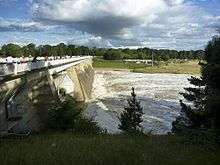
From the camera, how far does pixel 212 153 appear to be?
14469 mm

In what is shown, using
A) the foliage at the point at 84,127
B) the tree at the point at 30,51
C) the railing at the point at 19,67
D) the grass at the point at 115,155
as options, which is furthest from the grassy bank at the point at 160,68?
the grass at the point at 115,155

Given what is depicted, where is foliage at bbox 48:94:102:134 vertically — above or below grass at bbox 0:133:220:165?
below

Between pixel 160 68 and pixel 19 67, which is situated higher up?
pixel 19 67

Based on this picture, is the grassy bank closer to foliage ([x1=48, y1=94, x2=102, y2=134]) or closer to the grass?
foliage ([x1=48, y1=94, x2=102, y2=134])

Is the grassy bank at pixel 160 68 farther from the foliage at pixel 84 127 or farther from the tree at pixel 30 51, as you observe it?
the foliage at pixel 84 127

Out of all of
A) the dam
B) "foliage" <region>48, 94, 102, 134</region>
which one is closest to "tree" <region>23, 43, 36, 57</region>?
the dam

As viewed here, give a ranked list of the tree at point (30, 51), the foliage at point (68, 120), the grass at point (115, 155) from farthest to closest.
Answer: the tree at point (30, 51), the foliage at point (68, 120), the grass at point (115, 155)

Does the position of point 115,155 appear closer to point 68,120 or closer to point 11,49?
point 68,120

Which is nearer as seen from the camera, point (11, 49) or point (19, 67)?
point (19, 67)

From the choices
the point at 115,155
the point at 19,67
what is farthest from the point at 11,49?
the point at 115,155

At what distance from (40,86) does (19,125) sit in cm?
842

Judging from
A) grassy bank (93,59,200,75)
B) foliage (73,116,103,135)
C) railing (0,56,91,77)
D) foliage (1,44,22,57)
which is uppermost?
railing (0,56,91,77)

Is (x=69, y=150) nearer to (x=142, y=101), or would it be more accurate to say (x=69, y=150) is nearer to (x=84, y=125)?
(x=84, y=125)

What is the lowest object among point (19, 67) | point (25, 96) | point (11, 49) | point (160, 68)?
point (160, 68)
